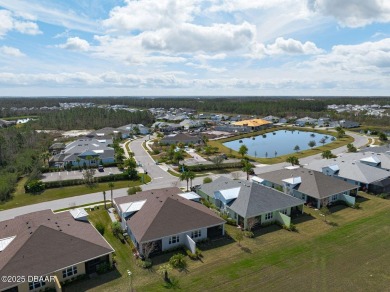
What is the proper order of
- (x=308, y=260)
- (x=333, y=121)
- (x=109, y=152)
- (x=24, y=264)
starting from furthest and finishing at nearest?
(x=333, y=121)
(x=109, y=152)
(x=308, y=260)
(x=24, y=264)

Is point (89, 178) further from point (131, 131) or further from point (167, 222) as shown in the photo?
point (131, 131)

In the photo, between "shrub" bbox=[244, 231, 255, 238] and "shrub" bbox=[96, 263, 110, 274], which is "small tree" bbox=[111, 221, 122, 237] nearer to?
"shrub" bbox=[96, 263, 110, 274]

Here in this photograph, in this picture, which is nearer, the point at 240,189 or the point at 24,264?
the point at 24,264

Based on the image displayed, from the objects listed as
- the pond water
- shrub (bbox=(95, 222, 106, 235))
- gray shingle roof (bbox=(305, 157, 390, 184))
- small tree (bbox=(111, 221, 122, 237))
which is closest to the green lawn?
shrub (bbox=(95, 222, 106, 235))

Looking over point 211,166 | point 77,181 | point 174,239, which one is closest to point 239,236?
point 174,239

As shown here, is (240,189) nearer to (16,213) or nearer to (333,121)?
(16,213)

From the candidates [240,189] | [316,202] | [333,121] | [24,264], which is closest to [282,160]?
[316,202]
